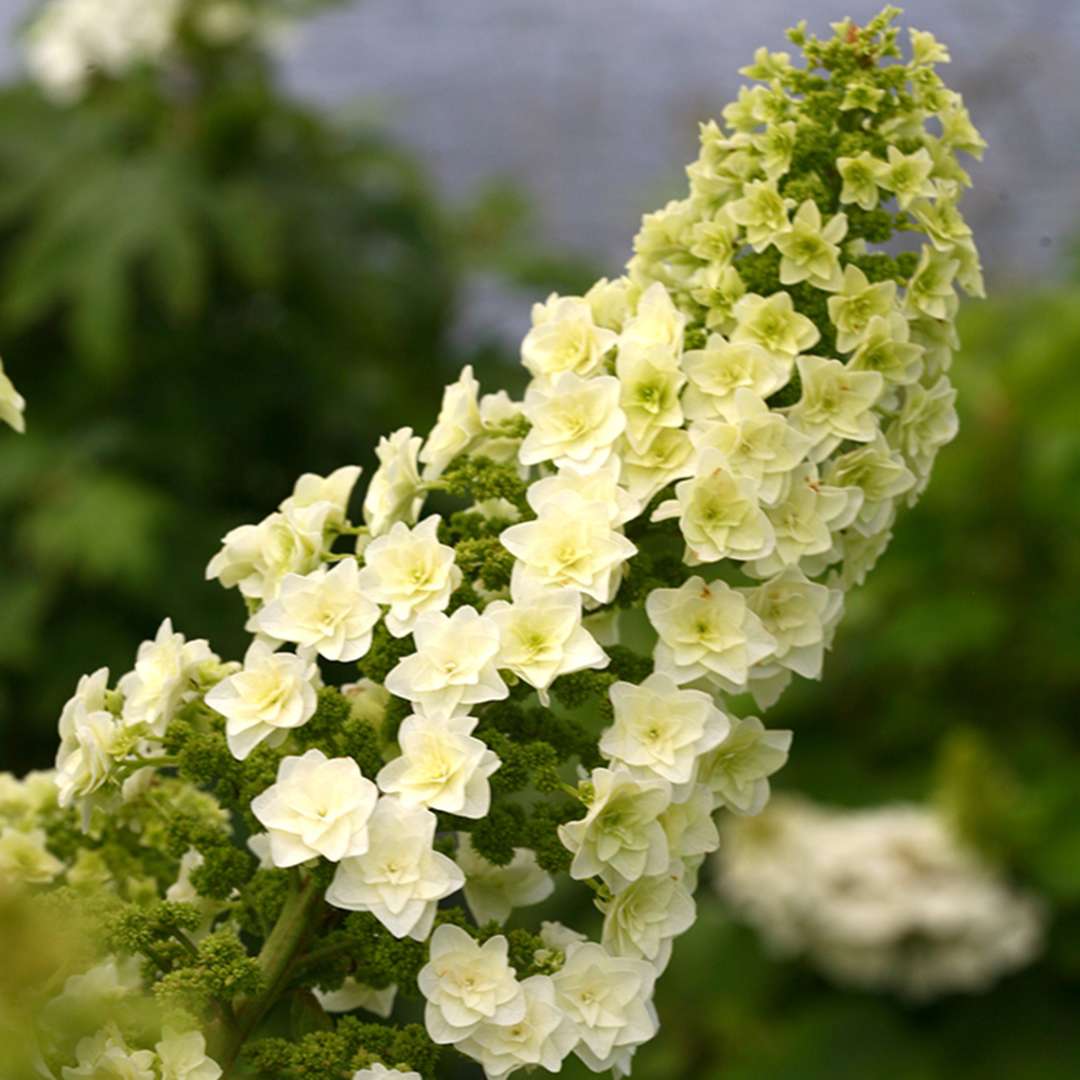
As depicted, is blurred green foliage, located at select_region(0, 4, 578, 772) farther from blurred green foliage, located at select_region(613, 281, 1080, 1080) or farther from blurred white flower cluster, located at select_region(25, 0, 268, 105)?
blurred green foliage, located at select_region(613, 281, 1080, 1080)

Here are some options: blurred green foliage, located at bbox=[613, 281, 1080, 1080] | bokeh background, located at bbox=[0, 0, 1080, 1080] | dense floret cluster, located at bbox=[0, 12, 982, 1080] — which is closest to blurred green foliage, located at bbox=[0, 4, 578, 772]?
bokeh background, located at bbox=[0, 0, 1080, 1080]

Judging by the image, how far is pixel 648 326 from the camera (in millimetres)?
949

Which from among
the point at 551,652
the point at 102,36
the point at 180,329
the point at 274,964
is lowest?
the point at 274,964

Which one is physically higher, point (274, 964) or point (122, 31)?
point (122, 31)

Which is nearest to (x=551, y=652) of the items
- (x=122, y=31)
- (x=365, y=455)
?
(x=365, y=455)

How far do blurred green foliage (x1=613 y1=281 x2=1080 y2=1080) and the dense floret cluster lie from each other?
211 centimetres

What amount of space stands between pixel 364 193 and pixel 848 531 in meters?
3.08

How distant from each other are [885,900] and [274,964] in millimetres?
2226

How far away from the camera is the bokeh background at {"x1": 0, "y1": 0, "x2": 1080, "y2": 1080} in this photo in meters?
3.06

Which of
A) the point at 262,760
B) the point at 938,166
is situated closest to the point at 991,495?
the point at 938,166

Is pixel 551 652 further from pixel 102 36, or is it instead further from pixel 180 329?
pixel 102 36

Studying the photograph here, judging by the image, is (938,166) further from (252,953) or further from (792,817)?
(792,817)

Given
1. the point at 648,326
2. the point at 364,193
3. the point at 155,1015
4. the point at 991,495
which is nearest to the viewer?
the point at 155,1015

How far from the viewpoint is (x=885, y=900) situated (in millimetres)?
2939
